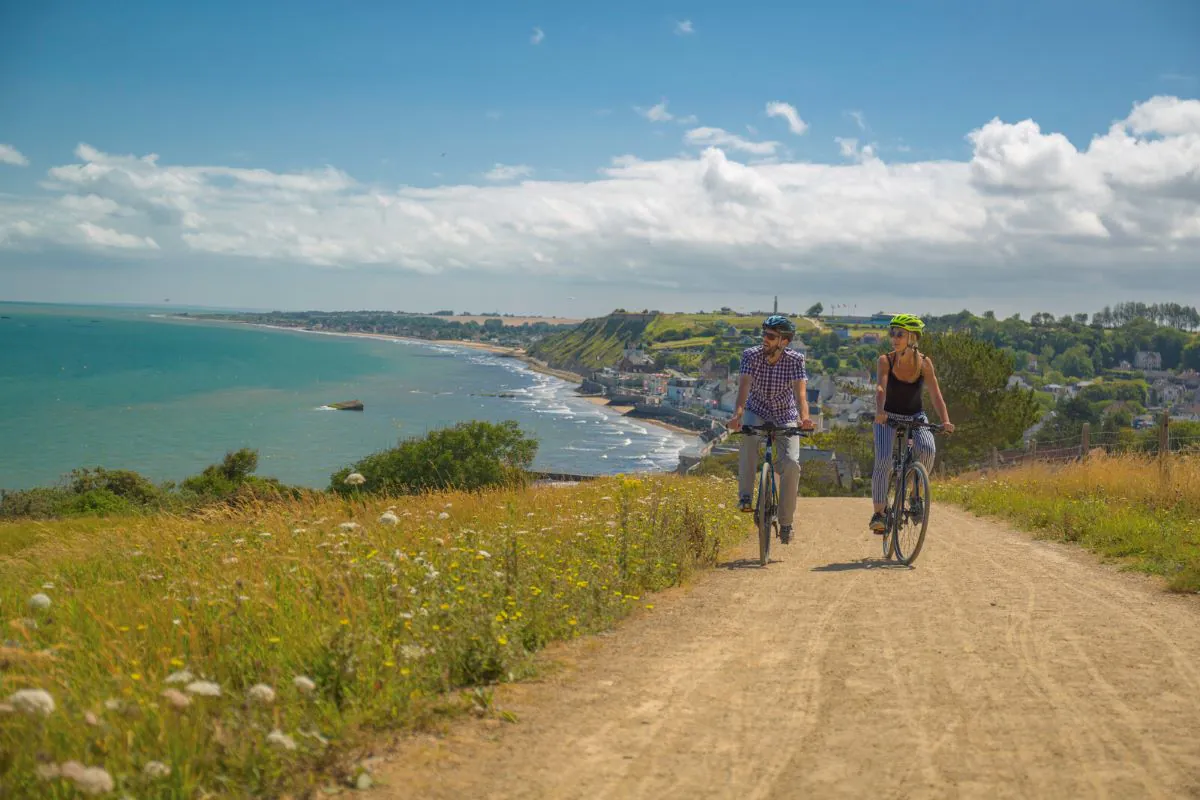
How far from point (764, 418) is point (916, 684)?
4333 mm

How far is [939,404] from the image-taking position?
9.34 metres

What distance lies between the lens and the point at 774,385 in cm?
880

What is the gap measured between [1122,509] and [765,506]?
485 centimetres

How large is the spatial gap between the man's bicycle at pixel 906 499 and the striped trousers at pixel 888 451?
4cm

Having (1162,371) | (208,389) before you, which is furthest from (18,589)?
(1162,371)

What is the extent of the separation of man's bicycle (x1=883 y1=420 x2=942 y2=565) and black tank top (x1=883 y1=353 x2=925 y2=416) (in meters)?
0.13

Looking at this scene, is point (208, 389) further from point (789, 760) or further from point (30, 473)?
point (789, 760)

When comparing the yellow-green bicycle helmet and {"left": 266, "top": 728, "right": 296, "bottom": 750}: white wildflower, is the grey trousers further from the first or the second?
{"left": 266, "top": 728, "right": 296, "bottom": 750}: white wildflower

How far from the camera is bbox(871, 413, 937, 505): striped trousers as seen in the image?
8.84m

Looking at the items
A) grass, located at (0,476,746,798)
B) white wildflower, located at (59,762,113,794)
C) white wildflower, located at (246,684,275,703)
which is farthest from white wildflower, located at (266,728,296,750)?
white wildflower, located at (59,762,113,794)

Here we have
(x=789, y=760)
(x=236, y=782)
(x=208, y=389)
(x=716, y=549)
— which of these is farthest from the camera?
(x=208, y=389)

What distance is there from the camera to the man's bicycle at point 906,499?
343 inches

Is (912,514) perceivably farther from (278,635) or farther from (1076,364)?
(1076,364)

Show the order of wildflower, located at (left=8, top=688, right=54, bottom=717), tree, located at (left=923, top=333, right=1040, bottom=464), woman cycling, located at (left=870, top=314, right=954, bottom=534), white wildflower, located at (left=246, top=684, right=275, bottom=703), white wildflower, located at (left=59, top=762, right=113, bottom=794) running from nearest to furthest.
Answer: white wildflower, located at (left=59, top=762, right=113, bottom=794) < wildflower, located at (left=8, top=688, right=54, bottom=717) < white wildflower, located at (left=246, top=684, right=275, bottom=703) < woman cycling, located at (left=870, top=314, right=954, bottom=534) < tree, located at (left=923, top=333, right=1040, bottom=464)
